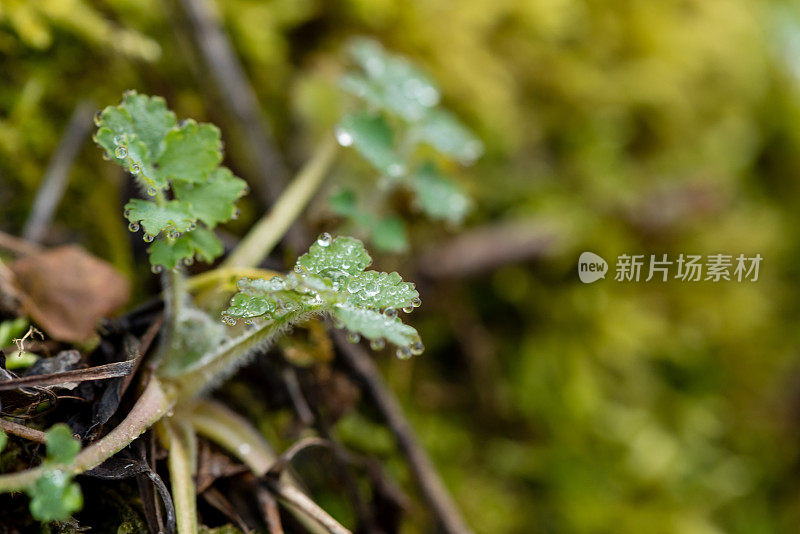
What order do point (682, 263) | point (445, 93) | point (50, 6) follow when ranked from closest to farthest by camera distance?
1. point (50, 6)
2. point (445, 93)
3. point (682, 263)

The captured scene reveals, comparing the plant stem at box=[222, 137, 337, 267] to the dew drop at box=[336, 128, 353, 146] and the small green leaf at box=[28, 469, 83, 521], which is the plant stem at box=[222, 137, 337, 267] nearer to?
the dew drop at box=[336, 128, 353, 146]

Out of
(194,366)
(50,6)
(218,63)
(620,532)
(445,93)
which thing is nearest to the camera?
(194,366)

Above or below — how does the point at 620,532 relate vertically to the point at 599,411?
below

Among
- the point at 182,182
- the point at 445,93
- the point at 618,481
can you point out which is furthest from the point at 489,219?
the point at 182,182

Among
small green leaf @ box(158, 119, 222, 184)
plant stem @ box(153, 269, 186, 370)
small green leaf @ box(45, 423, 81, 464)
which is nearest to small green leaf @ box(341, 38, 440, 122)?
small green leaf @ box(158, 119, 222, 184)

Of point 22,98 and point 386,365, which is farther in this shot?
point 386,365

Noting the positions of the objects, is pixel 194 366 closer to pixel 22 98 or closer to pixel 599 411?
pixel 22 98
